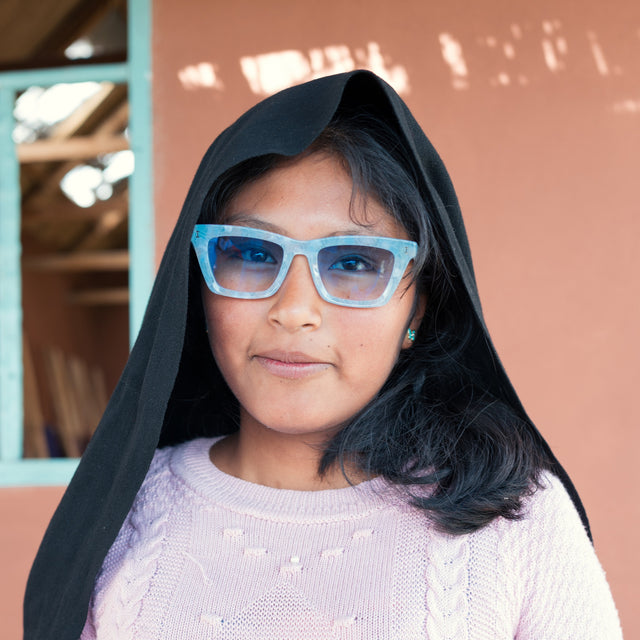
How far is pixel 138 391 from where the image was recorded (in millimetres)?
1693

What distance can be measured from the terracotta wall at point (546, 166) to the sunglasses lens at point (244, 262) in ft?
6.69

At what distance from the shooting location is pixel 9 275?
3.83m

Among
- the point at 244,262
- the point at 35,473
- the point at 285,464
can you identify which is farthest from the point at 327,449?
the point at 35,473

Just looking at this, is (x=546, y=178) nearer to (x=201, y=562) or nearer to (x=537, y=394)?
(x=537, y=394)

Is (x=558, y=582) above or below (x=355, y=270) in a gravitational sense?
below

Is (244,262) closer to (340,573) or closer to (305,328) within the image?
(305,328)

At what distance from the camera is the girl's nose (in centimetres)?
150

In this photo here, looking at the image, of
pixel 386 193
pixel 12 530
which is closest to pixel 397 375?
pixel 386 193

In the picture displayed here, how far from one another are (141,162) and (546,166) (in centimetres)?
194

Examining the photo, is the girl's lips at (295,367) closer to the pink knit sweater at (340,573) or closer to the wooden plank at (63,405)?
the pink knit sweater at (340,573)

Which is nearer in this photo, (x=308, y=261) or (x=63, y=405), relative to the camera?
(x=308, y=261)

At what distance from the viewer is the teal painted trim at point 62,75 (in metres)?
3.64

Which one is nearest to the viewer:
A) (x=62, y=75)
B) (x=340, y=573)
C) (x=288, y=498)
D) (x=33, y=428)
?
(x=340, y=573)

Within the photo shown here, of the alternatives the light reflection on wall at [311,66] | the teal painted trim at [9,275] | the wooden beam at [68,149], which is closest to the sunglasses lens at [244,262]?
the light reflection on wall at [311,66]
